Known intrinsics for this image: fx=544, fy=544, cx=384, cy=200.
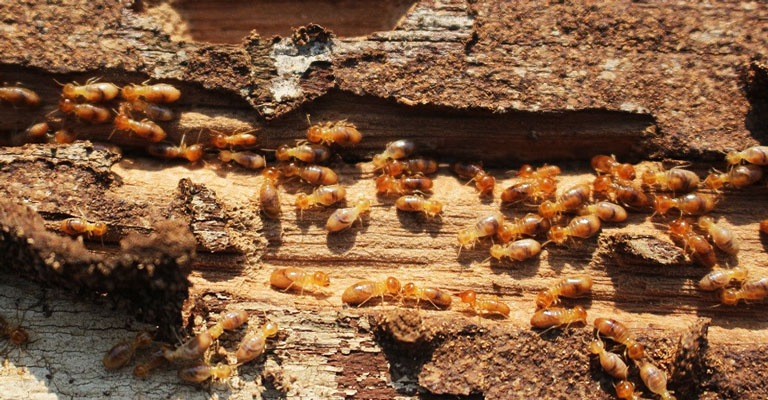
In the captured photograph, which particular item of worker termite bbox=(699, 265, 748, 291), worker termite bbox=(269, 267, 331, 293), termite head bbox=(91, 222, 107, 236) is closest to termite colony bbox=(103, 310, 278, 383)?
worker termite bbox=(269, 267, 331, 293)

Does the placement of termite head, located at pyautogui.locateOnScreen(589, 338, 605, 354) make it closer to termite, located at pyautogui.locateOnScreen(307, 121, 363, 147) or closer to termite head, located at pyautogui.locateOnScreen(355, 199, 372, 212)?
termite head, located at pyautogui.locateOnScreen(355, 199, 372, 212)

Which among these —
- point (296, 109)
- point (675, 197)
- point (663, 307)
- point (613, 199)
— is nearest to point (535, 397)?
A: point (663, 307)

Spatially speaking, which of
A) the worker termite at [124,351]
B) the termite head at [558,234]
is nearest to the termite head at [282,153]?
the worker termite at [124,351]

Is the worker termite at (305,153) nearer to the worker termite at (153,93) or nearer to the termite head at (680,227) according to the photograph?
the worker termite at (153,93)

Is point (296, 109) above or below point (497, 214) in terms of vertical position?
→ above

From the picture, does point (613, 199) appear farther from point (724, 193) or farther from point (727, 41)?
point (727, 41)
